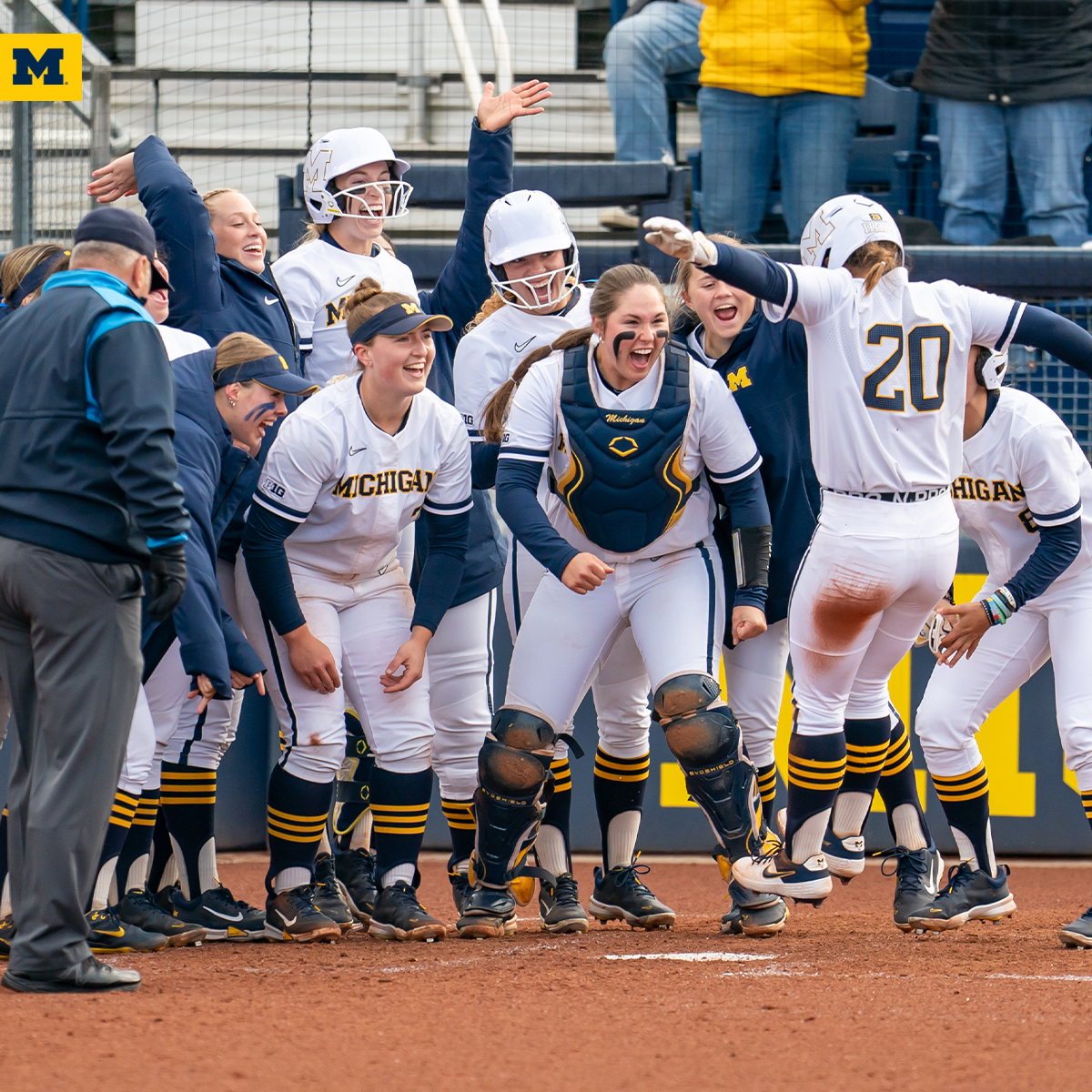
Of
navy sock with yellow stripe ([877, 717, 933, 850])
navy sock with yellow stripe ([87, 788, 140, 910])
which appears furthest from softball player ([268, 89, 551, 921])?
navy sock with yellow stripe ([877, 717, 933, 850])

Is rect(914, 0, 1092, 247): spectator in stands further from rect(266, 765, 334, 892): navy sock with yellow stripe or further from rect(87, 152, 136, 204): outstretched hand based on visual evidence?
rect(266, 765, 334, 892): navy sock with yellow stripe

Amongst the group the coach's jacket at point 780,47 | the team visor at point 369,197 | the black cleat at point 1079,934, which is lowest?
the black cleat at point 1079,934

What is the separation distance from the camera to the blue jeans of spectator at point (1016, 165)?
7719 millimetres

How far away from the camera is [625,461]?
446 centimetres

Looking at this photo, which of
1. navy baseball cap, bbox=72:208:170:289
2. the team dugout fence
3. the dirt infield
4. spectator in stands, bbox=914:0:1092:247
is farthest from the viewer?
spectator in stands, bbox=914:0:1092:247

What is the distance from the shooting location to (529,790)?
15.0ft

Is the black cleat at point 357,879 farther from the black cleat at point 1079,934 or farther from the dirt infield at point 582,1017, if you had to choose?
the black cleat at point 1079,934

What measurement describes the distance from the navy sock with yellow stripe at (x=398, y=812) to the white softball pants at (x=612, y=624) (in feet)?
1.30

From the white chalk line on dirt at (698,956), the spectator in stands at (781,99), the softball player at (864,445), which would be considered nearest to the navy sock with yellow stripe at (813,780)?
the softball player at (864,445)

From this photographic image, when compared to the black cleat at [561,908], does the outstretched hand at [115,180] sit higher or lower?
higher

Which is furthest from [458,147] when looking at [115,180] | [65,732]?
[65,732]

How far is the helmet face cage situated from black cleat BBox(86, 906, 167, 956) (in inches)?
86.1

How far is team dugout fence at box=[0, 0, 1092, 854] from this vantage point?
6867 millimetres

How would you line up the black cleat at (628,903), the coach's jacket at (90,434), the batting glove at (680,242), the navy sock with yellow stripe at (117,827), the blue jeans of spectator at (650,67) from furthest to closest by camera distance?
the blue jeans of spectator at (650,67)
the black cleat at (628,903)
the navy sock with yellow stripe at (117,827)
the batting glove at (680,242)
the coach's jacket at (90,434)
